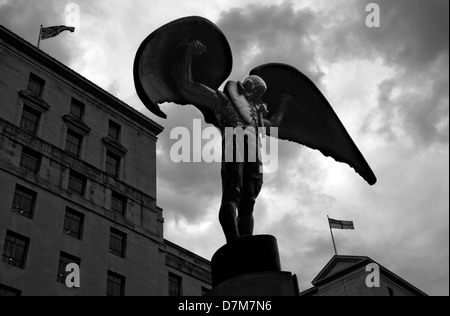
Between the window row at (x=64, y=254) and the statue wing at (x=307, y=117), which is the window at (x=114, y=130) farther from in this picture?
the statue wing at (x=307, y=117)

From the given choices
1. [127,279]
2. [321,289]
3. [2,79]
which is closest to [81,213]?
[127,279]

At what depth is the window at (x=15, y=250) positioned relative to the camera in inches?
1165

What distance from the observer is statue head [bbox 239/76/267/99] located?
340 inches

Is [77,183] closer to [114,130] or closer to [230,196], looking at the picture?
[114,130]

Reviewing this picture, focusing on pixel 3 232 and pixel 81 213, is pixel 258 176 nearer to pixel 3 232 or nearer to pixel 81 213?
pixel 3 232

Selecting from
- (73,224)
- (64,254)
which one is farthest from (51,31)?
(64,254)

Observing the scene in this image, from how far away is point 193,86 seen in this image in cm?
840

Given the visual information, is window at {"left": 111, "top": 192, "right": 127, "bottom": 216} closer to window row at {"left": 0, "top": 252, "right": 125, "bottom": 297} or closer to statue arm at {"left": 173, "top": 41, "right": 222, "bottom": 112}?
window row at {"left": 0, "top": 252, "right": 125, "bottom": 297}

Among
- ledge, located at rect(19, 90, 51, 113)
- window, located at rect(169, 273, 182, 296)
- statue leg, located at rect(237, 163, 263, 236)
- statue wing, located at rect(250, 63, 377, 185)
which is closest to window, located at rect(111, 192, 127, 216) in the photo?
window, located at rect(169, 273, 182, 296)

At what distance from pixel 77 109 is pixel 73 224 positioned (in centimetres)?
1143

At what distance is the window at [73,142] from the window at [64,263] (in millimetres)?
9010

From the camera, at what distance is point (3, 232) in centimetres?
2969

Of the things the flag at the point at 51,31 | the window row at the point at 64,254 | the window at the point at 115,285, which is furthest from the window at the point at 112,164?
the flag at the point at 51,31

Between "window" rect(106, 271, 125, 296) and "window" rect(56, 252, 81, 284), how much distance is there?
2.84 metres
